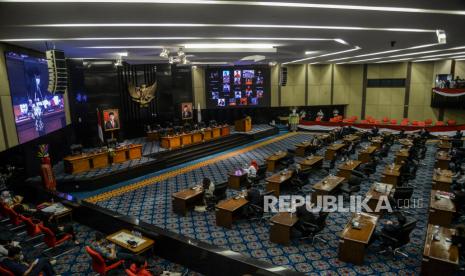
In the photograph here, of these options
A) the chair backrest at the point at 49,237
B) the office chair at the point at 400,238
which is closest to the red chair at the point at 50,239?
the chair backrest at the point at 49,237

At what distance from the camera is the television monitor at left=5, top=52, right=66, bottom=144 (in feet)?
29.5

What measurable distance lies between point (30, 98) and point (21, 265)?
6.58 meters

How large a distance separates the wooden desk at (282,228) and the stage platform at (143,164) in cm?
678

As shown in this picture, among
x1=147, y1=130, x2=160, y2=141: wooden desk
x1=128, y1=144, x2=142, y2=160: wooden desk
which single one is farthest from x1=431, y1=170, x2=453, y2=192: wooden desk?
x1=147, y1=130, x2=160, y2=141: wooden desk

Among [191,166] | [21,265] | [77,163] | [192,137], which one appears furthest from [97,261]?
[192,137]

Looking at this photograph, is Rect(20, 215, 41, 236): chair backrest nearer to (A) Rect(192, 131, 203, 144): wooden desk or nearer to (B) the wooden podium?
(A) Rect(192, 131, 203, 144): wooden desk

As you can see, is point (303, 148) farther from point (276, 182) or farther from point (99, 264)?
point (99, 264)

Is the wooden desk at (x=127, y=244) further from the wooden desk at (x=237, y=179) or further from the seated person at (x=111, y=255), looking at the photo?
the wooden desk at (x=237, y=179)

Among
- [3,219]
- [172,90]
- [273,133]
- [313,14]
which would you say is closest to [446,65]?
[273,133]

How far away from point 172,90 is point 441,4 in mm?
15031

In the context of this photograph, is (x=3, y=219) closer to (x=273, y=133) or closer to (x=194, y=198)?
(x=194, y=198)

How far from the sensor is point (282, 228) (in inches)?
253

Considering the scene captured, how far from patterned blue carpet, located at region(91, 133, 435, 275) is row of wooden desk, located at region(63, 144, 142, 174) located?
2.82 m

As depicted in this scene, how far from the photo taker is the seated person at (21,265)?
195 inches
